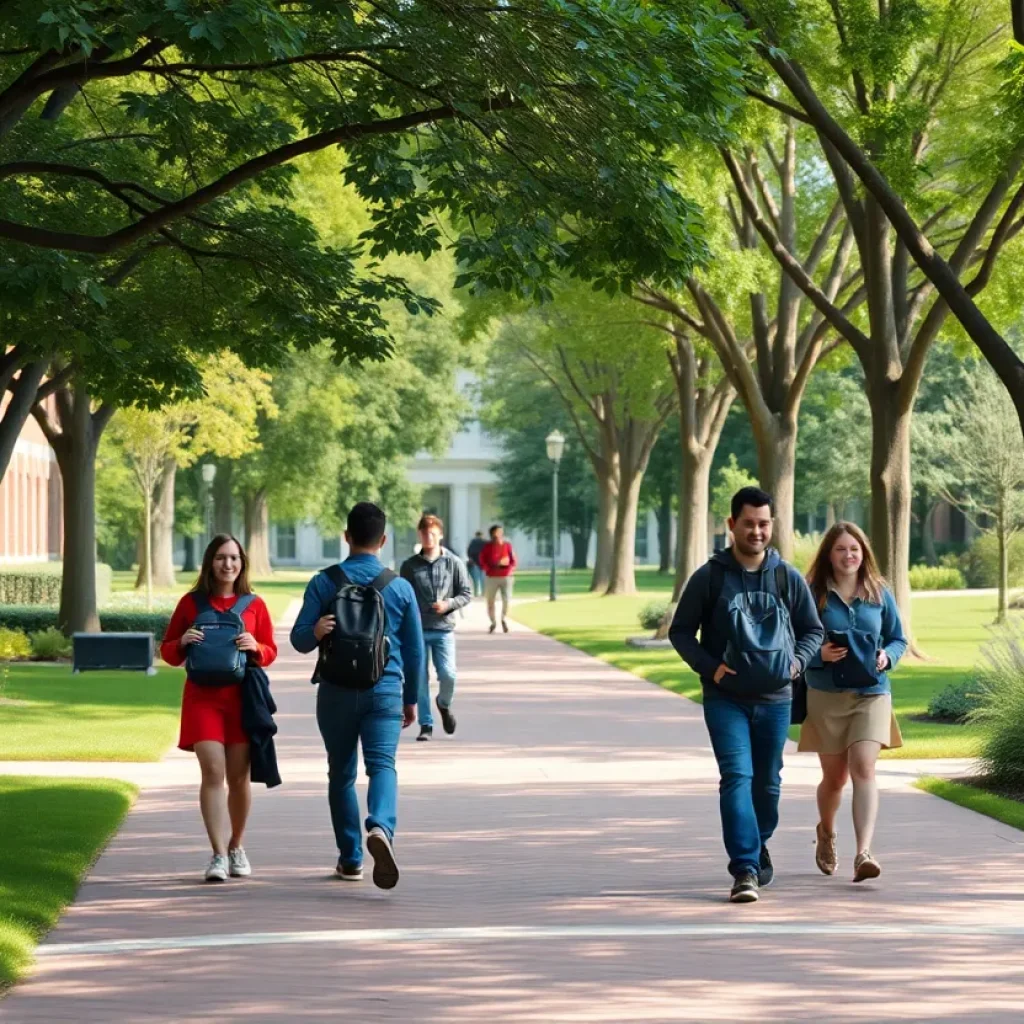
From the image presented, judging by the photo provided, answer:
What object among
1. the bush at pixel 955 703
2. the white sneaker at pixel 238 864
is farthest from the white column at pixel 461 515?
the white sneaker at pixel 238 864

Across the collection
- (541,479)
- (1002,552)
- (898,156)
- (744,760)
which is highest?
(898,156)

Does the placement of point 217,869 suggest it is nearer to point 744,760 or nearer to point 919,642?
point 744,760

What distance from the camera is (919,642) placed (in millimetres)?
32125

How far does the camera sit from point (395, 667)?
9375 mm

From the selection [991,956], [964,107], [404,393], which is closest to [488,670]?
[964,107]

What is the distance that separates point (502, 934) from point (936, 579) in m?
53.4

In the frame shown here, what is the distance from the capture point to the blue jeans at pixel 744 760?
350 inches

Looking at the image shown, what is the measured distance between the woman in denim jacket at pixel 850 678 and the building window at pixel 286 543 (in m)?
98.1

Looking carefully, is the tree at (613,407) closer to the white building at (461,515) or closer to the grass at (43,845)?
the grass at (43,845)

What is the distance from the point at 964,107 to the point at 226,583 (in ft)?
52.7

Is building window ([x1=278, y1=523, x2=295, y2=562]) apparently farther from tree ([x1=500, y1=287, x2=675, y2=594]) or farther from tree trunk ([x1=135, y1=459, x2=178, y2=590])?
tree trunk ([x1=135, y1=459, x2=178, y2=590])

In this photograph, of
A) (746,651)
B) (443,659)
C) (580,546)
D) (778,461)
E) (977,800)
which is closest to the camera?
(746,651)

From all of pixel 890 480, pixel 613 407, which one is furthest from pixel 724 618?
pixel 613 407

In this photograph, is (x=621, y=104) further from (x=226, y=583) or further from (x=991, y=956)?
(x=991, y=956)
